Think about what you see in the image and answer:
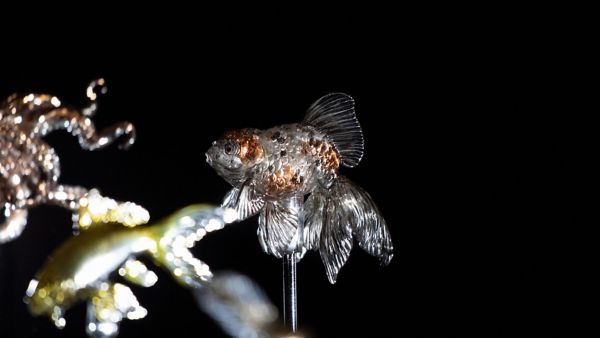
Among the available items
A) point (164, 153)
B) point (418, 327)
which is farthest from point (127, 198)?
point (418, 327)

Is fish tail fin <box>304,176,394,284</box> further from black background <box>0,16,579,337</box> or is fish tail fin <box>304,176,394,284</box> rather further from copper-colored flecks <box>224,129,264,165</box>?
black background <box>0,16,579,337</box>

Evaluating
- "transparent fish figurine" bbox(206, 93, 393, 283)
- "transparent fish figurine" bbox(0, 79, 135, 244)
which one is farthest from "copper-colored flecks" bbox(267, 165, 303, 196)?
"transparent fish figurine" bbox(0, 79, 135, 244)

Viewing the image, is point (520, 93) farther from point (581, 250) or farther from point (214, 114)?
point (214, 114)

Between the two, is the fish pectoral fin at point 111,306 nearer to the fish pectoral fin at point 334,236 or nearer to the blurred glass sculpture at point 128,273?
the blurred glass sculpture at point 128,273

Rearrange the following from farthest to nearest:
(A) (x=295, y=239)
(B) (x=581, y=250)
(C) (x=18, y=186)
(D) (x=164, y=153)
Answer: (D) (x=164, y=153)
(B) (x=581, y=250)
(A) (x=295, y=239)
(C) (x=18, y=186)

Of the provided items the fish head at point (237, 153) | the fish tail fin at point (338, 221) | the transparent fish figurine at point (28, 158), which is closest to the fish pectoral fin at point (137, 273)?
the transparent fish figurine at point (28, 158)
